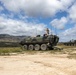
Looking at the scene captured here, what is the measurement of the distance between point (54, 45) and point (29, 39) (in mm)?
4610

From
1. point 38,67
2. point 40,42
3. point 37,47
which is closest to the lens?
point 38,67

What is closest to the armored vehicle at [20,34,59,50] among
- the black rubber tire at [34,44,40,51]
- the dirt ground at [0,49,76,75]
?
the black rubber tire at [34,44,40,51]

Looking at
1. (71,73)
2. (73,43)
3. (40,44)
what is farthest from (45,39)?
(73,43)

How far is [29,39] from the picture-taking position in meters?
40.8

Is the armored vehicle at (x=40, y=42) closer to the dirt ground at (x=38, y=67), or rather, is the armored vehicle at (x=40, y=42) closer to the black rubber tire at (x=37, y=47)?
the black rubber tire at (x=37, y=47)

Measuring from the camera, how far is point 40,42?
38781 millimetres

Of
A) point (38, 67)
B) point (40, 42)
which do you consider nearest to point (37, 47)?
point (40, 42)

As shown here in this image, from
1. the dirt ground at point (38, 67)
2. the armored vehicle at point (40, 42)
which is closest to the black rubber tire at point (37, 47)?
the armored vehicle at point (40, 42)

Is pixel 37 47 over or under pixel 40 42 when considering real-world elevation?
under

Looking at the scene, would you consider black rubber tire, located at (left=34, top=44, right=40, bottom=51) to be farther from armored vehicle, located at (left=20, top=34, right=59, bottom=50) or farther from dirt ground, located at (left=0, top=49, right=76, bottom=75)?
dirt ground, located at (left=0, top=49, right=76, bottom=75)

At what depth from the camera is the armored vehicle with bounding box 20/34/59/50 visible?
1499 inches

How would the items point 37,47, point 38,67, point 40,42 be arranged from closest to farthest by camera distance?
point 38,67
point 40,42
point 37,47

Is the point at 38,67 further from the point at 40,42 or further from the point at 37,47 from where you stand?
the point at 37,47

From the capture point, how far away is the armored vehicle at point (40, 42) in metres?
38.1
